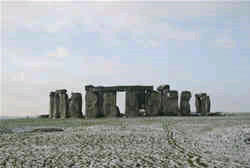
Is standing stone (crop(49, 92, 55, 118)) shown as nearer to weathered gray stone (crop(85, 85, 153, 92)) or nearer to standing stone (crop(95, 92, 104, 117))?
weathered gray stone (crop(85, 85, 153, 92))

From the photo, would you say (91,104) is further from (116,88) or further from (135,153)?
(135,153)

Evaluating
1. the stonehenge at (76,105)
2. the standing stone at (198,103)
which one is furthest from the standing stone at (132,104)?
the standing stone at (198,103)

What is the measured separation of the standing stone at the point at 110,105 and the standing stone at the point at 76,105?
2.80m

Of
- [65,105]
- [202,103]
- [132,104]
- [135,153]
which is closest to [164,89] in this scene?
[132,104]

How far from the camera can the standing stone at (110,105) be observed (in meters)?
32.8

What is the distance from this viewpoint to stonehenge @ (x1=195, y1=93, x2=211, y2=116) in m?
36.0

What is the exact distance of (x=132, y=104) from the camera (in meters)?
32.9

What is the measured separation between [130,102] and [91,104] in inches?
147

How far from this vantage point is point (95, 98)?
33.2m

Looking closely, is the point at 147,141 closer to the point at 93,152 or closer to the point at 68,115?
the point at 93,152

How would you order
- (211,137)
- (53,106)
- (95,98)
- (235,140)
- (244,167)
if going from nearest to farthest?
(244,167) → (235,140) → (211,137) → (95,98) → (53,106)

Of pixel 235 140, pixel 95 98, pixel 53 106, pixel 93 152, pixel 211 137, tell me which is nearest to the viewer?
pixel 93 152

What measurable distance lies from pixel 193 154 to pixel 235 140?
3539mm

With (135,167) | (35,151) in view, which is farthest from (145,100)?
(135,167)
